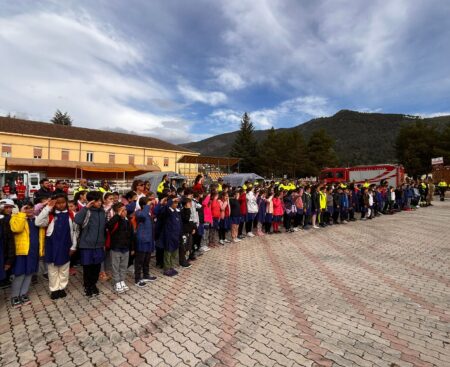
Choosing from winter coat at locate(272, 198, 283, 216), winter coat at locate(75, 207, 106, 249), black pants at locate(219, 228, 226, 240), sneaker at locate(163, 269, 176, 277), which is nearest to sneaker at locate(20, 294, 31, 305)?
winter coat at locate(75, 207, 106, 249)

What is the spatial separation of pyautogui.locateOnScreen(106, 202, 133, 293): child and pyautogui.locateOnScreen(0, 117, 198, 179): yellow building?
28425mm

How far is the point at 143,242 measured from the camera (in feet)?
16.9

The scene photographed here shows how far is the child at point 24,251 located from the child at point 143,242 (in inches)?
66.6

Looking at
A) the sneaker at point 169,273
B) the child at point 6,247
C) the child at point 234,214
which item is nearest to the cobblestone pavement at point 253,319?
the sneaker at point 169,273

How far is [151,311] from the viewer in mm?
4168

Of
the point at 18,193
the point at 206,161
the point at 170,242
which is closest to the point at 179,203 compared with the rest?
the point at 170,242

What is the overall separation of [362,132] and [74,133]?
406 feet

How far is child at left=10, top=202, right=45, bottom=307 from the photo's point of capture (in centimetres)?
431

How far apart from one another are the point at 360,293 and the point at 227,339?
2.87m

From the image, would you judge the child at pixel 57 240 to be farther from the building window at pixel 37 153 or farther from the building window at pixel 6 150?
the building window at pixel 37 153

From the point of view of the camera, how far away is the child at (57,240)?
4.51m

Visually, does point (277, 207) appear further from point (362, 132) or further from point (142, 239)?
point (362, 132)

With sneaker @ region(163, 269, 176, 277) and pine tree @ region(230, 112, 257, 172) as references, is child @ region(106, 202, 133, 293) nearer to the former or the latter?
sneaker @ region(163, 269, 176, 277)

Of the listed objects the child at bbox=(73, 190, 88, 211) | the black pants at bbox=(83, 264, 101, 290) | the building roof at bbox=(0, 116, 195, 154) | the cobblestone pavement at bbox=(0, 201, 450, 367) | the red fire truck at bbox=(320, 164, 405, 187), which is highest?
the building roof at bbox=(0, 116, 195, 154)
